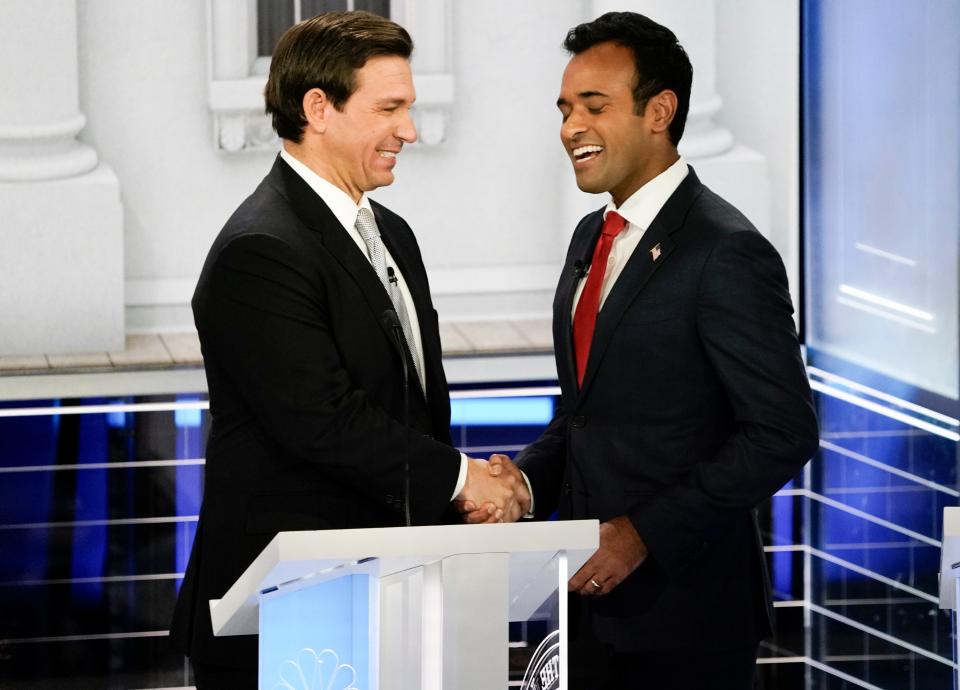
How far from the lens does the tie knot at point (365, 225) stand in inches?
122

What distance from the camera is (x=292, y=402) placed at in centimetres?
287

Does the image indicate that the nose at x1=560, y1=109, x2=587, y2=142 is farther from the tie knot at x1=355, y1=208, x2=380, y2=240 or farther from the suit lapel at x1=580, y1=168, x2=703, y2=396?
the tie knot at x1=355, y1=208, x2=380, y2=240

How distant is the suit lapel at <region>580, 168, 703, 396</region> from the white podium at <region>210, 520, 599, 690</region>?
86 cm

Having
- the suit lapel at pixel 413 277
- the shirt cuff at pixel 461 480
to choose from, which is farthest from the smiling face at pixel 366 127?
the shirt cuff at pixel 461 480

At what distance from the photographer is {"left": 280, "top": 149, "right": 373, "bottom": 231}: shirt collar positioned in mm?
3062

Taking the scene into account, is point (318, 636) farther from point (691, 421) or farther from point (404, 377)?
point (691, 421)

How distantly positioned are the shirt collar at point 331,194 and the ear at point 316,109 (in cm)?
7

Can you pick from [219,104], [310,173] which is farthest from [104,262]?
[310,173]

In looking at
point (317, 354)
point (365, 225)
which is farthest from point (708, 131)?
point (317, 354)

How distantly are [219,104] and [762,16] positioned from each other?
207cm

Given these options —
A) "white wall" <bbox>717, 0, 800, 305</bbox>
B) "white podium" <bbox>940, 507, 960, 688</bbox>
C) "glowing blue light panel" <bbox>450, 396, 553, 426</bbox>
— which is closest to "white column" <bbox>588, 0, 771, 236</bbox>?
"white wall" <bbox>717, 0, 800, 305</bbox>

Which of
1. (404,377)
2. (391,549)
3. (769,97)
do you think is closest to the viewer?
(391,549)

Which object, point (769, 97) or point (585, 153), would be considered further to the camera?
point (769, 97)

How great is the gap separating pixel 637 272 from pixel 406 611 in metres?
1.05
